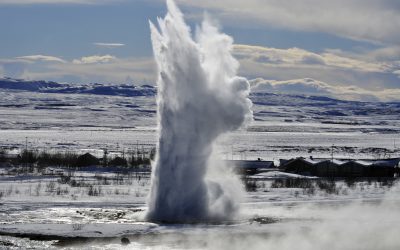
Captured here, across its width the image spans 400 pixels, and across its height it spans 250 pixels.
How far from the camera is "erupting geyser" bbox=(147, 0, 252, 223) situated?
112 feet

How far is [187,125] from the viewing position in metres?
34.3

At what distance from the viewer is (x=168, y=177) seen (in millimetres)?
34125

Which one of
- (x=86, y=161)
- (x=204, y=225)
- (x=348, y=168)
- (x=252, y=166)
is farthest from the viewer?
(x=86, y=161)

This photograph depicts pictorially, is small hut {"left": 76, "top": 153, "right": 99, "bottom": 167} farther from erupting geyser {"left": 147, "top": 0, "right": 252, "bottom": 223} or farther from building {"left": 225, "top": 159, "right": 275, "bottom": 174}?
erupting geyser {"left": 147, "top": 0, "right": 252, "bottom": 223}

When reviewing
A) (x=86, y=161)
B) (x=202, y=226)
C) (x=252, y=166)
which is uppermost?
(x=86, y=161)

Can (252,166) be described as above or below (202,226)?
above

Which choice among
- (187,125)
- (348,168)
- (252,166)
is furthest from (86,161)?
(187,125)

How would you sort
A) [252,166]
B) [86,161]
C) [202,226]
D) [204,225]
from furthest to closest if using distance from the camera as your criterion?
[86,161], [252,166], [204,225], [202,226]

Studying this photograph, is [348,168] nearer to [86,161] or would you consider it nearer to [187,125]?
[86,161]

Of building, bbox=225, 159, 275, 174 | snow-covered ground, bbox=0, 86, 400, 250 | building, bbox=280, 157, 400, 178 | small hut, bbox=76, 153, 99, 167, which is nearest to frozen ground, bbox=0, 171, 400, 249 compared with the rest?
snow-covered ground, bbox=0, 86, 400, 250

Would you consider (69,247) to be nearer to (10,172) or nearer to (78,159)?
(10,172)

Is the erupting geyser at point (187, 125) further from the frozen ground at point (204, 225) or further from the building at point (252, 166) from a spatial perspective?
the building at point (252, 166)

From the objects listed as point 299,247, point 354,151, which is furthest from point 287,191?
point 354,151

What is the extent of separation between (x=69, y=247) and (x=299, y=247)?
818 cm
